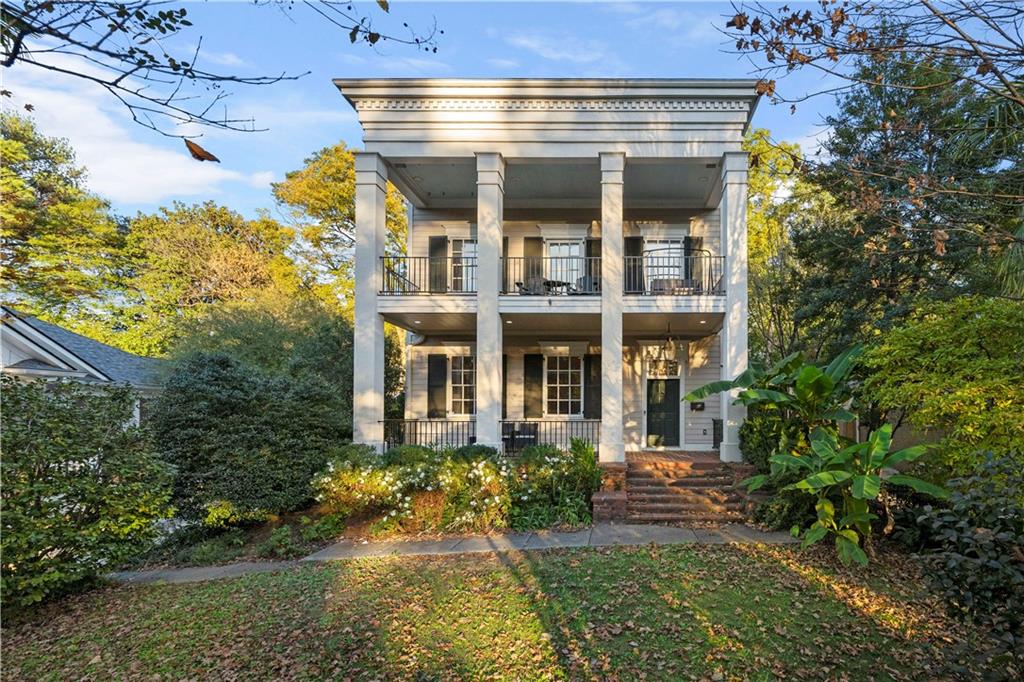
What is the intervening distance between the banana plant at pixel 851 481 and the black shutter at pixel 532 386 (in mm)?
7944

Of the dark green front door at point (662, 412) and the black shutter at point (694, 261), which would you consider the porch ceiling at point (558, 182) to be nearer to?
the black shutter at point (694, 261)

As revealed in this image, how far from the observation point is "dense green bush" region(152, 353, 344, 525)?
31.3 feet

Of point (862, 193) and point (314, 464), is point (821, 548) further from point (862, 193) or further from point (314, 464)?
point (314, 464)

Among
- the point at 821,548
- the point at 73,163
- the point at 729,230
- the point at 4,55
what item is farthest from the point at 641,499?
the point at 73,163

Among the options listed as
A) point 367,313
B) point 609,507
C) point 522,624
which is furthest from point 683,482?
point 367,313

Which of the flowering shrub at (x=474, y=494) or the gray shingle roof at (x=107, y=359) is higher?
the gray shingle roof at (x=107, y=359)

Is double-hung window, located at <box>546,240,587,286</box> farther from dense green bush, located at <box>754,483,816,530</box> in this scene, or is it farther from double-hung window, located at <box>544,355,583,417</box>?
dense green bush, located at <box>754,483,816,530</box>

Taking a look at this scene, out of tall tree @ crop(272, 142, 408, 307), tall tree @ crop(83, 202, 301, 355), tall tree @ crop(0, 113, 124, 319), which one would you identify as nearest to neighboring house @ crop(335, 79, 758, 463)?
tall tree @ crop(272, 142, 408, 307)

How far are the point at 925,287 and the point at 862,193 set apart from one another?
11.3m

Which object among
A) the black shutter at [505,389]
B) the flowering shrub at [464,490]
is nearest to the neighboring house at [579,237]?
the black shutter at [505,389]

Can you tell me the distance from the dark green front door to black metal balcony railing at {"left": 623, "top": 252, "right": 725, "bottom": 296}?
2909 mm

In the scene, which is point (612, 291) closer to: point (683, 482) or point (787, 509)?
point (683, 482)

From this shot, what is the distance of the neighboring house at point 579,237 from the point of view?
1170 centimetres

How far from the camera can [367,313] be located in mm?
12008
